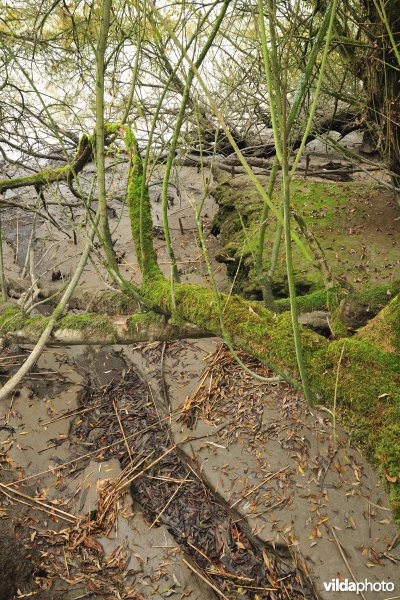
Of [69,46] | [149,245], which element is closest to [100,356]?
[149,245]

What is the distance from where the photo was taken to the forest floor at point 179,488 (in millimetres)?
2869

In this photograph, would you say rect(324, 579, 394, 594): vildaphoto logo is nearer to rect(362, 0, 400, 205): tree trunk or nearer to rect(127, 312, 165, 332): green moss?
rect(127, 312, 165, 332): green moss

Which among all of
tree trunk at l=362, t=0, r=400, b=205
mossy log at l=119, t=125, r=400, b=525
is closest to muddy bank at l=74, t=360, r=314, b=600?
mossy log at l=119, t=125, r=400, b=525

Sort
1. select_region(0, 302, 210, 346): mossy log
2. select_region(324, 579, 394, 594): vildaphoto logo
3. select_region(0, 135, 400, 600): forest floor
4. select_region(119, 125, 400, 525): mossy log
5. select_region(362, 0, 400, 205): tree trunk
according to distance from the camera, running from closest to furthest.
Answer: select_region(119, 125, 400, 525): mossy log
select_region(0, 302, 210, 346): mossy log
select_region(324, 579, 394, 594): vildaphoto logo
select_region(0, 135, 400, 600): forest floor
select_region(362, 0, 400, 205): tree trunk

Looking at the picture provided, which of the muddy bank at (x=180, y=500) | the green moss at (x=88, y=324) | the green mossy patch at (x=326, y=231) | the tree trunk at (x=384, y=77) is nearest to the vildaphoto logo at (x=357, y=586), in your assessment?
the muddy bank at (x=180, y=500)

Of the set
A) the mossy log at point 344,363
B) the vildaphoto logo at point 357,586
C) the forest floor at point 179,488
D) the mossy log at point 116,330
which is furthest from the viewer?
the forest floor at point 179,488

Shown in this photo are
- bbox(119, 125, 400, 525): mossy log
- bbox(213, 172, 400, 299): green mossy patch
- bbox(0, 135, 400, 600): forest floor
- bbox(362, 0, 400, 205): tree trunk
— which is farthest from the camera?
bbox(213, 172, 400, 299): green mossy patch

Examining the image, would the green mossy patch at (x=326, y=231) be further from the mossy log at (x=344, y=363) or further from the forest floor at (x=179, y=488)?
the mossy log at (x=344, y=363)

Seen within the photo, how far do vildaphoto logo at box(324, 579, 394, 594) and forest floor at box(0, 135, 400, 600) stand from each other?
0.03 metres

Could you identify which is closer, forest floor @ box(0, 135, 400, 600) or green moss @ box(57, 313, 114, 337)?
green moss @ box(57, 313, 114, 337)

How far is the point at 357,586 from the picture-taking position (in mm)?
2580

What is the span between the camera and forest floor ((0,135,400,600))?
2869 millimetres

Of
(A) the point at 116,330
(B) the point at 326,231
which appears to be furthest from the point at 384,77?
(A) the point at 116,330

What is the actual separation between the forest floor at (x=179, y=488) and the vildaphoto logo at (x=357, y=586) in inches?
1.2
